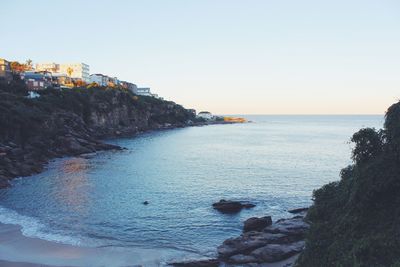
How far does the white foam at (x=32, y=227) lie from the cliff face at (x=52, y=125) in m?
16.3

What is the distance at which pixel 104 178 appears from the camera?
70.4 metres

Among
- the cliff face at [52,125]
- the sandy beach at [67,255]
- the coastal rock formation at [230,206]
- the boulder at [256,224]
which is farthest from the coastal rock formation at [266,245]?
the cliff face at [52,125]

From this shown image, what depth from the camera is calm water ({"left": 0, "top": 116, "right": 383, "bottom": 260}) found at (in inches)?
1588

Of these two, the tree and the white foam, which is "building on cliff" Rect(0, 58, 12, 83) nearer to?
the white foam

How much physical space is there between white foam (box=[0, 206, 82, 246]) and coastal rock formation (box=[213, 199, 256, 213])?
18.9 metres

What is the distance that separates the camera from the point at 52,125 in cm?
10275

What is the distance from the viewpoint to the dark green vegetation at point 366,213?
1984cm

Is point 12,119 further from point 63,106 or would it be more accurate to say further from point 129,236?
point 129,236

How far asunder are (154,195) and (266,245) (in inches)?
1100

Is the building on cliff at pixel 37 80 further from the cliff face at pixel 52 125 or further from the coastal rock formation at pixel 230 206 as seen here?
the coastal rock formation at pixel 230 206

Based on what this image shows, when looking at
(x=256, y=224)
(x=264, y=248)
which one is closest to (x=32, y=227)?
(x=256, y=224)

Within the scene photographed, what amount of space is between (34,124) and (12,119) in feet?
22.8

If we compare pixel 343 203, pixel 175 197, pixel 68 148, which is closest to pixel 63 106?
pixel 68 148

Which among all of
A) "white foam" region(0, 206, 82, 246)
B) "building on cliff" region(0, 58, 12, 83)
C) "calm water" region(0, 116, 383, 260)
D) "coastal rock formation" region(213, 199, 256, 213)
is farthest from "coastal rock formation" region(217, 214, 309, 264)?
"building on cliff" region(0, 58, 12, 83)
